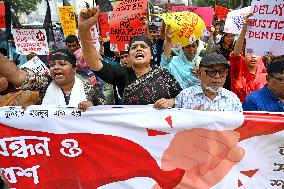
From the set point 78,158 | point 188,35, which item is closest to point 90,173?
point 78,158

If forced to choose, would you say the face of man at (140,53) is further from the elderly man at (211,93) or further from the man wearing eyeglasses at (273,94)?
the man wearing eyeglasses at (273,94)

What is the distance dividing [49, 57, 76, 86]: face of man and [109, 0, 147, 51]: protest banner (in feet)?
5.98

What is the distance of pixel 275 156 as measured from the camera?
9.75 feet

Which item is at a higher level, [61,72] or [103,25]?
[103,25]

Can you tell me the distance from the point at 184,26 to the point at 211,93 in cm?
191

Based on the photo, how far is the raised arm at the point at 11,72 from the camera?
3.00 metres

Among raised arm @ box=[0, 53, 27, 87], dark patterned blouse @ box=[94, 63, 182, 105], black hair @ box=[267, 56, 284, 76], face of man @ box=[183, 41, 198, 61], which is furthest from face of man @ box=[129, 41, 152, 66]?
face of man @ box=[183, 41, 198, 61]

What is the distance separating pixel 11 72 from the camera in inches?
122

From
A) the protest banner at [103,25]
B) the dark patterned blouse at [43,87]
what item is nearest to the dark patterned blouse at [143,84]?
the dark patterned blouse at [43,87]

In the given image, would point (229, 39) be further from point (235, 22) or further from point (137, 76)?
point (137, 76)

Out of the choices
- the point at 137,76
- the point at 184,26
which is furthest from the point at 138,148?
the point at 184,26

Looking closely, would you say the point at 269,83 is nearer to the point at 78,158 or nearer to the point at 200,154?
the point at 200,154

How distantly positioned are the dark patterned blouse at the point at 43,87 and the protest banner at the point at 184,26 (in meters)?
1.68

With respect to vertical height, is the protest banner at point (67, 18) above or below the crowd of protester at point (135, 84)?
above
